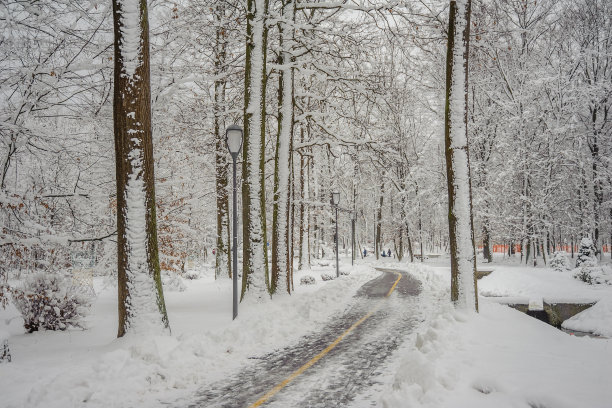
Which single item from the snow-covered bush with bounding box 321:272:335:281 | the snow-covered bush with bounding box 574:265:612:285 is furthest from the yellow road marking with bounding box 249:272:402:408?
the snow-covered bush with bounding box 574:265:612:285

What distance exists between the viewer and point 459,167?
974 centimetres

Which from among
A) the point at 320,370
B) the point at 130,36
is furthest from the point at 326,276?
the point at 130,36

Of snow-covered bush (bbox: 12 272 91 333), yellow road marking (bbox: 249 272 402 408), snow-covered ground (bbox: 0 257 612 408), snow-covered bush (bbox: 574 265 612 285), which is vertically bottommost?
snow-covered bush (bbox: 574 265 612 285)

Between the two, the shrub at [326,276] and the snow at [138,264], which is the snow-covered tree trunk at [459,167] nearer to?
the snow at [138,264]

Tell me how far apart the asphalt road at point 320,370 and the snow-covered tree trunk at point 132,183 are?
224 cm

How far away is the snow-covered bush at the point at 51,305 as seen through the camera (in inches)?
327

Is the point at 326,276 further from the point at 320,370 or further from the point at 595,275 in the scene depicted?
the point at 320,370

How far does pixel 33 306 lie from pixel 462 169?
10.7 meters

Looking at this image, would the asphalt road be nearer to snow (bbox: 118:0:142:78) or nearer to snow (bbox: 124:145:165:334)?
snow (bbox: 124:145:165:334)

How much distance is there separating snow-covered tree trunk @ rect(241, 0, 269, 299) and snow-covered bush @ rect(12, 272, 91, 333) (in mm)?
4125

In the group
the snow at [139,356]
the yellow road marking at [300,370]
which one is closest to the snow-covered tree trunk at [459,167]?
the yellow road marking at [300,370]

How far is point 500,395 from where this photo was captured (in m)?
4.36

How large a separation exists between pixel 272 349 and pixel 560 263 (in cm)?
2097

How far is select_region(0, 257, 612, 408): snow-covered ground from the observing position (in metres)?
4.54
